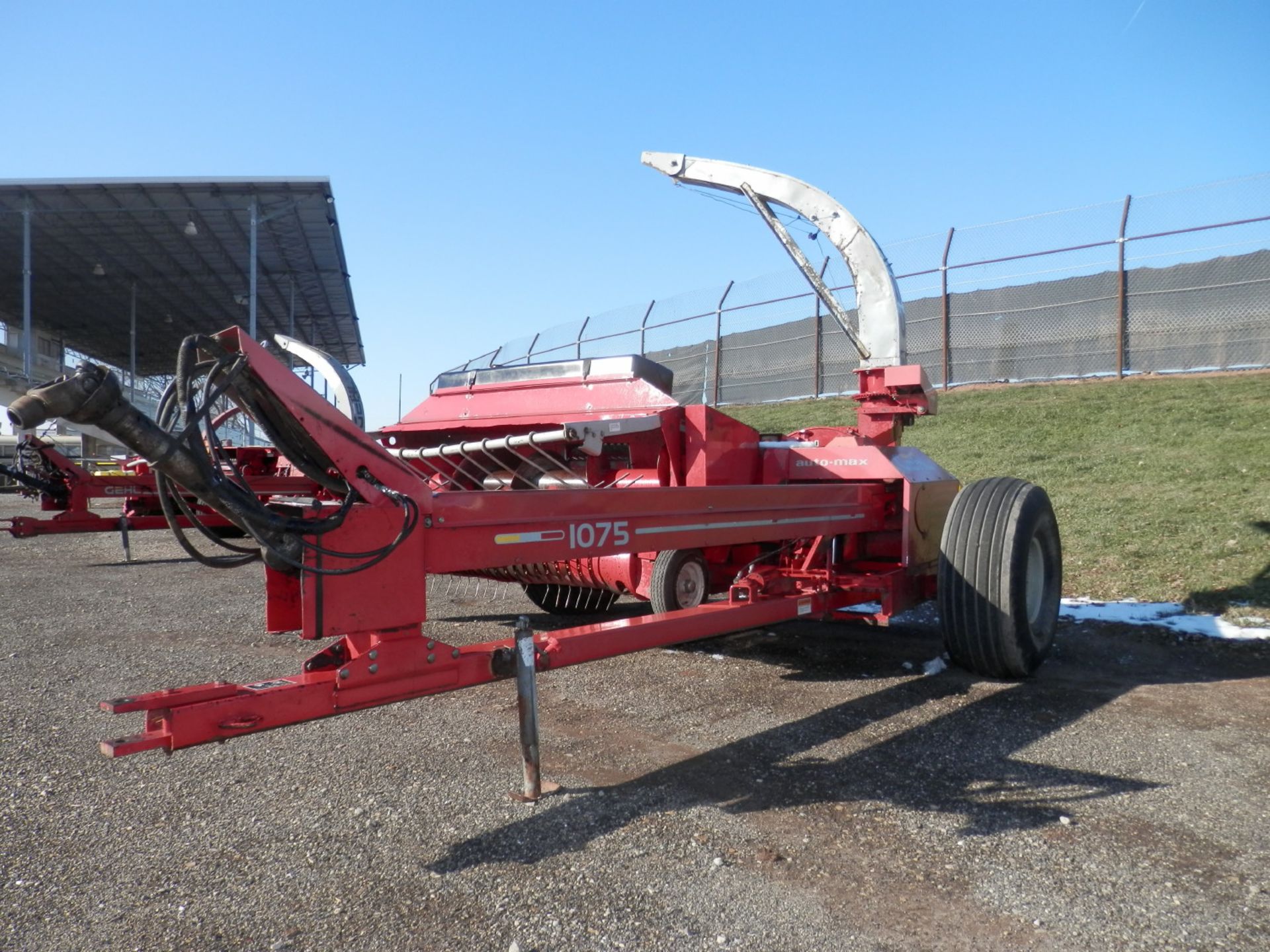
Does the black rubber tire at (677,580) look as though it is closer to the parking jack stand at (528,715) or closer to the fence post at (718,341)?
the parking jack stand at (528,715)

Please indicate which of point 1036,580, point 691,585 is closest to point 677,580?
point 691,585

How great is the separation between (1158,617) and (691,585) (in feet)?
11.5

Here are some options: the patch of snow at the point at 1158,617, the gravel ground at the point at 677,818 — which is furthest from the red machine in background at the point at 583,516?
the patch of snow at the point at 1158,617

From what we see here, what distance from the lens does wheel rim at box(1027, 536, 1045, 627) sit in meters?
5.10

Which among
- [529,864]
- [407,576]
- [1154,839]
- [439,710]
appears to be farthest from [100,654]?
[1154,839]

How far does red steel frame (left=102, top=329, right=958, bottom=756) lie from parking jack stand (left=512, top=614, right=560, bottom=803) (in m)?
0.08

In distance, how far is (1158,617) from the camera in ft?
20.1

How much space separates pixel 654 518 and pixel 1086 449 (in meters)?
8.34

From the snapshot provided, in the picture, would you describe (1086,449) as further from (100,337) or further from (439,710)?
(100,337)

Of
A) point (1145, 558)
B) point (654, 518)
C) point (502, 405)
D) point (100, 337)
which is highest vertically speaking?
point (100, 337)

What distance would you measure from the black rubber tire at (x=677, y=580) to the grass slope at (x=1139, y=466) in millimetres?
3726

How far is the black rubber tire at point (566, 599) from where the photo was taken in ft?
21.6

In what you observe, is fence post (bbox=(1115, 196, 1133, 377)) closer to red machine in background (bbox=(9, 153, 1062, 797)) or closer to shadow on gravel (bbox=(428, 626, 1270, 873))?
red machine in background (bbox=(9, 153, 1062, 797))

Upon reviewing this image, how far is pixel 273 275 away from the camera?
2527 centimetres
